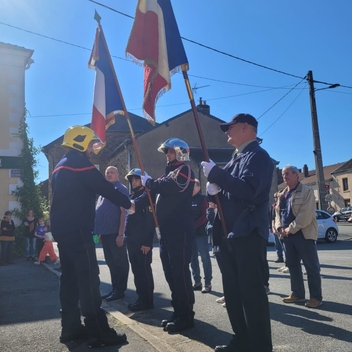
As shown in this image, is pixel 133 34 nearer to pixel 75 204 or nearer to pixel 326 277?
pixel 75 204

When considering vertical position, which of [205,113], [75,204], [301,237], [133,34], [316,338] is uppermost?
[205,113]

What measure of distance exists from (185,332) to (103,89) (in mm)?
3250

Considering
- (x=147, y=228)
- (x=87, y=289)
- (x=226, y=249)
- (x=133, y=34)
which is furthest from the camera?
(x=147, y=228)

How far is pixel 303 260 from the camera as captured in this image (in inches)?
207

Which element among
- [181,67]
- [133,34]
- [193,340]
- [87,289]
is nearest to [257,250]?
[193,340]

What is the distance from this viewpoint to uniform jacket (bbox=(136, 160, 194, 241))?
423 cm

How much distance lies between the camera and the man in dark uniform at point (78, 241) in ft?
12.3

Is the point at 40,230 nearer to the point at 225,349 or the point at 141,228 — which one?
the point at 141,228

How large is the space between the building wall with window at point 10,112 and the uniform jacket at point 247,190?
39.5ft

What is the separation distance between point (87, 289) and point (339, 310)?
125 inches

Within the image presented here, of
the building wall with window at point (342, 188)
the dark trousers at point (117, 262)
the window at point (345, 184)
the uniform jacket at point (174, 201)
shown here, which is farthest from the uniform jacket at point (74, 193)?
the window at point (345, 184)

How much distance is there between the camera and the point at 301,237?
5340 millimetres

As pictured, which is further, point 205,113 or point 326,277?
point 205,113

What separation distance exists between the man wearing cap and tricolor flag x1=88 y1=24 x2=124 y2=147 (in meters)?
2.30
